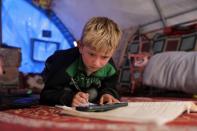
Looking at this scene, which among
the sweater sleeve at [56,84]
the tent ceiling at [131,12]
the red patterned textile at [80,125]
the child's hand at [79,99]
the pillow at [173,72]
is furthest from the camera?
the tent ceiling at [131,12]

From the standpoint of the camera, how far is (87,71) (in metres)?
1.41

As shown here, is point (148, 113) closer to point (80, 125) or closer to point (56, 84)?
point (80, 125)

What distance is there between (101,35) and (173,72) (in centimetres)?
119

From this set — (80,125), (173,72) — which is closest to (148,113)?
(80,125)

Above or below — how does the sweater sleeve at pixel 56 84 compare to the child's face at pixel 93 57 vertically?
below

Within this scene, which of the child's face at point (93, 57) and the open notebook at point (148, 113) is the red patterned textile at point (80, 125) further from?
the child's face at point (93, 57)

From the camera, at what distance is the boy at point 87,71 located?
48.8 inches

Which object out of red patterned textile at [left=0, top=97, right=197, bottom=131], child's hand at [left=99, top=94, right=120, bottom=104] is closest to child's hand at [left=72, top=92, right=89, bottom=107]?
child's hand at [left=99, top=94, right=120, bottom=104]

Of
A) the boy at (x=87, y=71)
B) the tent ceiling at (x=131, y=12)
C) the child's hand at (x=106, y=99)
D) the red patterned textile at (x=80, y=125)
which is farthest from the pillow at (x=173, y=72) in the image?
the red patterned textile at (x=80, y=125)

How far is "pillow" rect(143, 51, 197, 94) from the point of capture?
2.20 meters

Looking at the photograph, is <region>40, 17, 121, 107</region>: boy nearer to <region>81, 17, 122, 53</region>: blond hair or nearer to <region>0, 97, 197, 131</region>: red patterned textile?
<region>81, 17, 122, 53</region>: blond hair

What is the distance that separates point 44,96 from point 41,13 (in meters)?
2.29

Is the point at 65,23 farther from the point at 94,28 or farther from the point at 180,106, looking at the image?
the point at 180,106

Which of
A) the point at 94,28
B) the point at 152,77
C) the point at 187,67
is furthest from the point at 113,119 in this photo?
the point at 152,77
